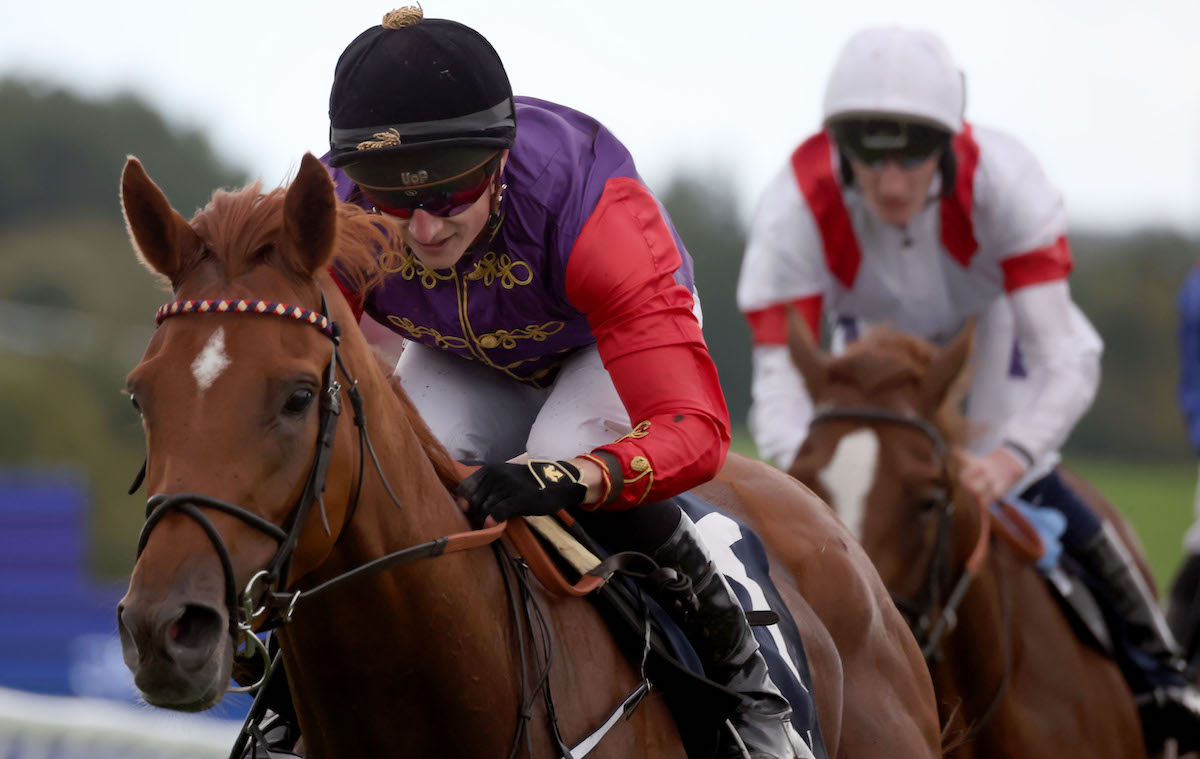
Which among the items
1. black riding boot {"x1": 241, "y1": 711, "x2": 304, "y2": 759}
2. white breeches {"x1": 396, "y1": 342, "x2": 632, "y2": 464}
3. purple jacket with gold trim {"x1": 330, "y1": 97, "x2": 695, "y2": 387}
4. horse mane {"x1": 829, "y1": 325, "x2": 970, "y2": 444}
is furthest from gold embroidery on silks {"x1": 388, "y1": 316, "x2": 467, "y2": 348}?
horse mane {"x1": 829, "y1": 325, "x2": 970, "y2": 444}

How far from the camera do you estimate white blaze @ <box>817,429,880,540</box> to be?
5.28 m

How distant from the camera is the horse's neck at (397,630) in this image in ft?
9.57

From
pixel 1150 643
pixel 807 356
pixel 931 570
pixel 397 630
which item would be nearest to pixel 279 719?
pixel 397 630

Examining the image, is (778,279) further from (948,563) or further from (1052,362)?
(948,563)

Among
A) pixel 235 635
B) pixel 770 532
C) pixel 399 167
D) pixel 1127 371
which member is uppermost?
pixel 399 167

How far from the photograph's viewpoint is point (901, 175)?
20.0ft

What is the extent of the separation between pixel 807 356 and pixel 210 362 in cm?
A: 361

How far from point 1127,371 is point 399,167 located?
40916 millimetres

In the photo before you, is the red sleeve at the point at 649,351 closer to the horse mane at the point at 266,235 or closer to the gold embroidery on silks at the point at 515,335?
the gold embroidery on silks at the point at 515,335

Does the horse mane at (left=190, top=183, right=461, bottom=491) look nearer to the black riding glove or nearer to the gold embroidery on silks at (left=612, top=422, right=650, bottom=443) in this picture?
the black riding glove

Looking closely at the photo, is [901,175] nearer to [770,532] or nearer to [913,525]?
[913,525]

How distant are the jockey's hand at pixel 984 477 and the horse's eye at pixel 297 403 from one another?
11.3 ft

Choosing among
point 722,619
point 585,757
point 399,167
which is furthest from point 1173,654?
point 399,167

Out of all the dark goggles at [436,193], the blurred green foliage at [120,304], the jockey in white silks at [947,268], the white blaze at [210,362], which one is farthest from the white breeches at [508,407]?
the blurred green foliage at [120,304]
